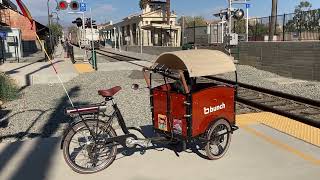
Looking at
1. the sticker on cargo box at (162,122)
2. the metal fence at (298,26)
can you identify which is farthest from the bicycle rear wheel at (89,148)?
the metal fence at (298,26)

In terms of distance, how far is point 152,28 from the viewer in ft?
161

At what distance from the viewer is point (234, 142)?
22.5 feet

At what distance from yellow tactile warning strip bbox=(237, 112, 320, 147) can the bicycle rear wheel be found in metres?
3.41

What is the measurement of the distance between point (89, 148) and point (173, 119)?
134 centimetres

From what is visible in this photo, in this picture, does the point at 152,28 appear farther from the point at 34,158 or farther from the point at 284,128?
the point at 34,158

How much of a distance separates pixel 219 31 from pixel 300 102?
1051 inches

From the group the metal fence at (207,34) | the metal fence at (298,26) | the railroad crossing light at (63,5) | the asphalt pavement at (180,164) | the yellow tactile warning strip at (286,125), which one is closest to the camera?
the asphalt pavement at (180,164)

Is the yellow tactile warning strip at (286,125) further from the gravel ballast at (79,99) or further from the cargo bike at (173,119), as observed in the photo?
the gravel ballast at (79,99)

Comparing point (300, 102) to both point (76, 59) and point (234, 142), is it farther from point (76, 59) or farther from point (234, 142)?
point (76, 59)

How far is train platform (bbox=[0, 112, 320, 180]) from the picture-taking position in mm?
5473

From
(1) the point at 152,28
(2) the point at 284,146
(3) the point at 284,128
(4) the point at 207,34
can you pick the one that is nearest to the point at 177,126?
(2) the point at 284,146

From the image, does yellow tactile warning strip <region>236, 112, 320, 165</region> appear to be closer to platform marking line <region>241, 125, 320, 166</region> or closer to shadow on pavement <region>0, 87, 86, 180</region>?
platform marking line <region>241, 125, 320, 166</region>

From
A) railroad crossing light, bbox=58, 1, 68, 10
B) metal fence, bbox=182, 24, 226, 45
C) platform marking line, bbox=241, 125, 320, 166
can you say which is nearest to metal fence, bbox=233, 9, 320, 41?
metal fence, bbox=182, 24, 226, 45

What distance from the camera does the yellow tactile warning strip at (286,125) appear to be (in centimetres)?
715
